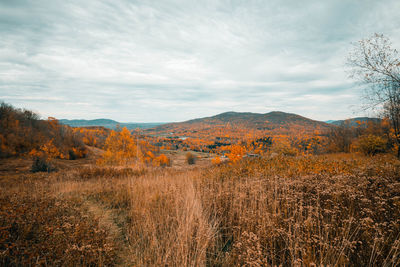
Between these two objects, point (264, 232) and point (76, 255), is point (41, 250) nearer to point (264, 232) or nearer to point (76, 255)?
point (76, 255)

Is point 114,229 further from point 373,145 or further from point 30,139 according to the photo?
point 30,139

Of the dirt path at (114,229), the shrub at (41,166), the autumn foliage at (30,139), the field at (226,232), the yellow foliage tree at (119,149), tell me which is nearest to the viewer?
the field at (226,232)

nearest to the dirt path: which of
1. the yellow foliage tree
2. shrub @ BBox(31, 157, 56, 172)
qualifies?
shrub @ BBox(31, 157, 56, 172)

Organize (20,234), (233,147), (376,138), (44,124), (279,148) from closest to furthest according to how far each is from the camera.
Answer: (20,234) → (233,147) → (376,138) → (279,148) → (44,124)

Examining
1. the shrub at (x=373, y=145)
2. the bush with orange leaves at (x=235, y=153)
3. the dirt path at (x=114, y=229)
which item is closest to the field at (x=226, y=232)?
the dirt path at (x=114, y=229)

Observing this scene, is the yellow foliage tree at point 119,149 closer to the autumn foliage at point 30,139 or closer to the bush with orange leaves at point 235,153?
the autumn foliage at point 30,139

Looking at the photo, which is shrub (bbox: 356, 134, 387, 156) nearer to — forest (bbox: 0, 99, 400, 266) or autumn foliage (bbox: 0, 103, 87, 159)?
forest (bbox: 0, 99, 400, 266)

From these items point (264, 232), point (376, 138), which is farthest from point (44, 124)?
point (376, 138)

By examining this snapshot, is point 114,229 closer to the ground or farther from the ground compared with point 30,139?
closer to the ground

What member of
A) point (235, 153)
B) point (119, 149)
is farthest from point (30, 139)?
point (235, 153)

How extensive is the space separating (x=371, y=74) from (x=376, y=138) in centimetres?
1138

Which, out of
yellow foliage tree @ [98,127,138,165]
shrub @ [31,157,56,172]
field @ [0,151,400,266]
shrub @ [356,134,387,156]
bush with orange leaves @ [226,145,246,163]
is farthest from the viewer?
yellow foliage tree @ [98,127,138,165]

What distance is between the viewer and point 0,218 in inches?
115

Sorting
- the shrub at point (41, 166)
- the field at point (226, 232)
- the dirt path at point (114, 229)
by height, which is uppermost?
the field at point (226, 232)
